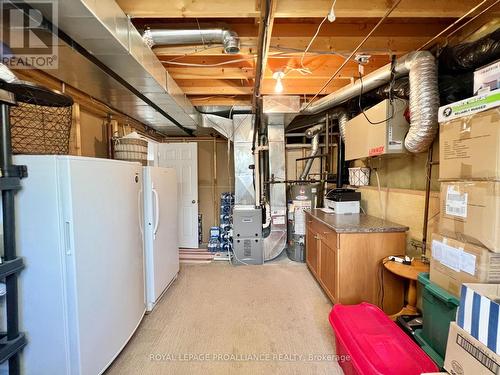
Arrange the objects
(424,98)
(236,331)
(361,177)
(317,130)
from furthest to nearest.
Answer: (317,130), (361,177), (236,331), (424,98)

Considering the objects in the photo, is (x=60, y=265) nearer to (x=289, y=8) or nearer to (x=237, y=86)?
(x=289, y=8)

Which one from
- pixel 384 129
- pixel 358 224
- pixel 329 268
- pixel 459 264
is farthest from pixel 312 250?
pixel 459 264

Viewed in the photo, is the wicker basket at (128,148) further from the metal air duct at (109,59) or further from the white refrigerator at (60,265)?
the white refrigerator at (60,265)

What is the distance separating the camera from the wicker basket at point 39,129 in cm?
150

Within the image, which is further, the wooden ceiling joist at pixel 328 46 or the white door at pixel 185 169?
the white door at pixel 185 169

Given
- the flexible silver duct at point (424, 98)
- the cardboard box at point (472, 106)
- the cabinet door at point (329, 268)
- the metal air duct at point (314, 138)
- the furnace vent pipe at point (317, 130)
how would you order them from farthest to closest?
the metal air duct at point (314, 138), the furnace vent pipe at point (317, 130), the cabinet door at point (329, 268), the flexible silver duct at point (424, 98), the cardboard box at point (472, 106)

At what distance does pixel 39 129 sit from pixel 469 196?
2.51 metres

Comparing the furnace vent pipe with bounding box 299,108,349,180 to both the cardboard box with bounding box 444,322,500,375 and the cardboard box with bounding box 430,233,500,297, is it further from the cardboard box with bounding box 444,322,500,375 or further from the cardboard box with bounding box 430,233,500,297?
the cardboard box with bounding box 444,322,500,375

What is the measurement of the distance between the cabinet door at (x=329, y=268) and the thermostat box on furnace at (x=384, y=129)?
1.07m

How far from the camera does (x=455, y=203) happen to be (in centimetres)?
141

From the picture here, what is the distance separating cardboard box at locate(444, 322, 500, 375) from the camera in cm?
92

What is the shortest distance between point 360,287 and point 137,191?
7.44 feet

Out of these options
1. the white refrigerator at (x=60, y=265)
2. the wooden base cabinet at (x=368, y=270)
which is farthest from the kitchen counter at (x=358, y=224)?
the white refrigerator at (x=60, y=265)

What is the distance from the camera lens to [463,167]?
4.47 feet
